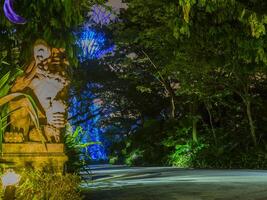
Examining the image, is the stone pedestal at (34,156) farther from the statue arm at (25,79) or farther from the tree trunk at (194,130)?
the tree trunk at (194,130)

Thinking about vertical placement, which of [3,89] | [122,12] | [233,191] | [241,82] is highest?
[122,12]

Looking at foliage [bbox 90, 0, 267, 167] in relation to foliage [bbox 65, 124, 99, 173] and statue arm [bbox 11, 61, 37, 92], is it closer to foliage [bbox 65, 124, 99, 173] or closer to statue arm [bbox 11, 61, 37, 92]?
foliage [bbox 65, 124, 99, 173]

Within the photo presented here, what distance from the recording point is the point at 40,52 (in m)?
7.51

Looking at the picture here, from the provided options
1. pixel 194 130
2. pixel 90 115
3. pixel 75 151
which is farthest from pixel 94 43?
pixel 75 151

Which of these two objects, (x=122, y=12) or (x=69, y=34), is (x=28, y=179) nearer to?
(x=69, y=34)

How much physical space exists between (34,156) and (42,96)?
87 centimetres

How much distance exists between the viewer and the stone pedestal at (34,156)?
7.20 meters

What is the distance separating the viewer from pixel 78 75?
29.9 meters

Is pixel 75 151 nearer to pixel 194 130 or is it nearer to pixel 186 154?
pixel 186 154

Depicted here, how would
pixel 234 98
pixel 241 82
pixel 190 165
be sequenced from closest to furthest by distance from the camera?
pixel 241 82 < pixel 190 165 < pixel 234 98

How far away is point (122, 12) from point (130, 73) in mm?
3682

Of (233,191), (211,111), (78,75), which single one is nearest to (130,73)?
(78,75)

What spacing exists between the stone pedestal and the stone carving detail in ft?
0.33

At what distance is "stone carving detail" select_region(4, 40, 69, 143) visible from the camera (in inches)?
288
